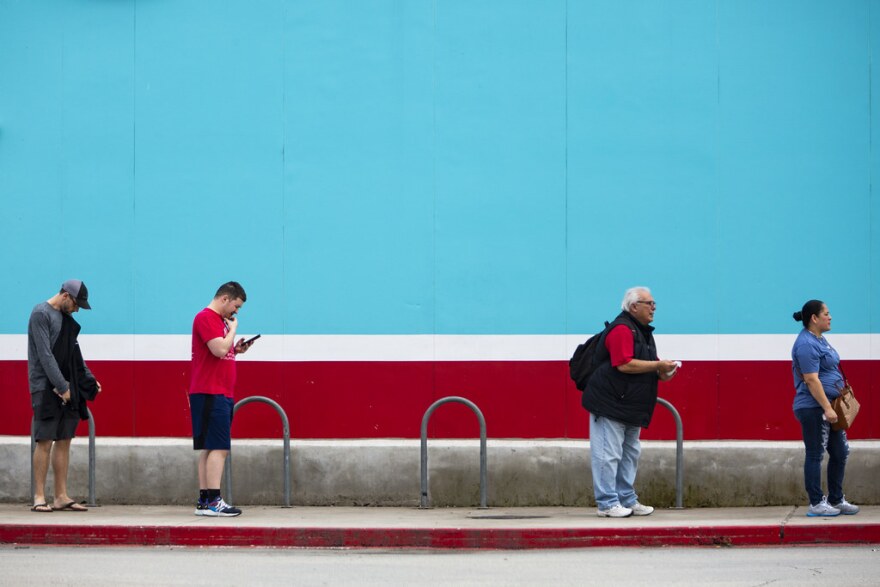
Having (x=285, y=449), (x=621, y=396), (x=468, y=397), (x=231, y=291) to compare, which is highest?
(x=231, y=291)

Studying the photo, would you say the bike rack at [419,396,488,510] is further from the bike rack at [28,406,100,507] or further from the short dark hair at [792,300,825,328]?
the bike rack at [28,406,100,507]

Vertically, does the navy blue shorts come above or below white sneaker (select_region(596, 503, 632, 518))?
above

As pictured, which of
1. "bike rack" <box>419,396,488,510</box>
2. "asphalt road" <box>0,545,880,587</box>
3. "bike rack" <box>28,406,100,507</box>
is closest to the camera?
"asphalt road" <box>0,545,880,587</box>

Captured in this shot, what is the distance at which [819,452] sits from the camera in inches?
400

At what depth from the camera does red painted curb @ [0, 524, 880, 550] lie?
9438 millimetres

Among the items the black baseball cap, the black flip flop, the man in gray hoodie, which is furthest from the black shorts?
the black baseball cap

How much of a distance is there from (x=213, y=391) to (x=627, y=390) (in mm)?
3313

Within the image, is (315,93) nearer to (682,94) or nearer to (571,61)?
(571,61)

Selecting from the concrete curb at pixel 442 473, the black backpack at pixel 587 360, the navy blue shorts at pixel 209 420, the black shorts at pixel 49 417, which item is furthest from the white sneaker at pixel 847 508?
the black shorts at pixel 49 417

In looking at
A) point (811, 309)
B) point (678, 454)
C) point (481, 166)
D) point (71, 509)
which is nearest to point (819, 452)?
point (811, 309)

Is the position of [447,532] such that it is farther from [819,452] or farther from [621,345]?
[819,452]

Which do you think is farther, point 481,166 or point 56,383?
point 481,166

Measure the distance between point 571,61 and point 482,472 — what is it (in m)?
3.90

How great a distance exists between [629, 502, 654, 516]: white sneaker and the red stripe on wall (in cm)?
138
